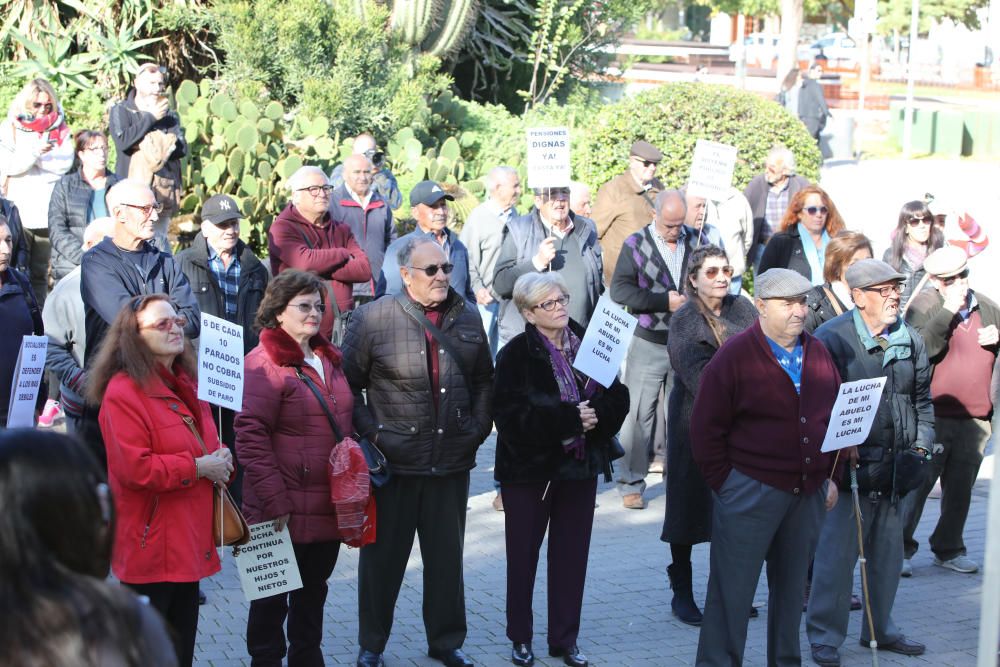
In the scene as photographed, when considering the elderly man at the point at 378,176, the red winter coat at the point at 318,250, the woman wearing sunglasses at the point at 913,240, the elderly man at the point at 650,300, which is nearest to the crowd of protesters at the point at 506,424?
the red winter coat at the point at 318,250

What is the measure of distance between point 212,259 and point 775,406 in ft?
12.6

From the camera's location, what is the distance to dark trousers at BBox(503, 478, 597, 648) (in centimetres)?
652

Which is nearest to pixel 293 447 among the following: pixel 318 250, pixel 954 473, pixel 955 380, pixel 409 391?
pixel 409 391

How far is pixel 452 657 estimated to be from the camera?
21.2ft

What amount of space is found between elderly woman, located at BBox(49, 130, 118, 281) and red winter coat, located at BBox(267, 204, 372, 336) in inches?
55.7

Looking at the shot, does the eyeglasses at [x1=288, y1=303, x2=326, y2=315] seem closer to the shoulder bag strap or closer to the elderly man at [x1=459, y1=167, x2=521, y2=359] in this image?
the shoulder bag strap

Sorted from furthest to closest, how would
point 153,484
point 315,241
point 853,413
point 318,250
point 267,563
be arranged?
point 315,241 → point 318,250 → point 853,413 → point 267,563 → point 153,484

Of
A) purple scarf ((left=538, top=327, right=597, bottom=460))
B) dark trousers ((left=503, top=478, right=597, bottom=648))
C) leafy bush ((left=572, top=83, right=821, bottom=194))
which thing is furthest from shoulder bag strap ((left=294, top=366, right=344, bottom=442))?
leafy bush ((left=572, top=83, right=821, bottom=194))

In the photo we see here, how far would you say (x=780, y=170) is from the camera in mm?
12094

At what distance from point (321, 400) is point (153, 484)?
0.95 metres

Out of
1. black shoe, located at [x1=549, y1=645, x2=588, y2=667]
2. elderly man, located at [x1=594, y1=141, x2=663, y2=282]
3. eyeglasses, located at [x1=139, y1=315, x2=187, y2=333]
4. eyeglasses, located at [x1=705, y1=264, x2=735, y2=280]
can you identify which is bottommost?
black shoe, located at [x1=549, y1=645, x2=588, y2=667]

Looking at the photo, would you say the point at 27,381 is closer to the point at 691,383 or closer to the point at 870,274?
the point at 691,383

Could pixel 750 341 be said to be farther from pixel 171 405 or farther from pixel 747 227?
pixel 747 227

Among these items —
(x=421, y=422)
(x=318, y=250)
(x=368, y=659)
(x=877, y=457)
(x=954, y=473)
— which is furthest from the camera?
(x=318, y=250)
